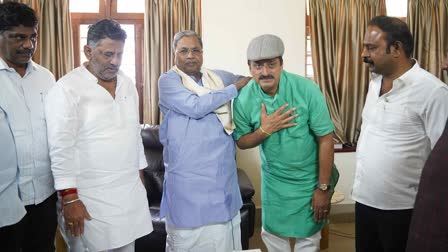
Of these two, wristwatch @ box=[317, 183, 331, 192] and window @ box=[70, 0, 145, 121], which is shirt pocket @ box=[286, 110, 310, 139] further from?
window @ box=[70, 0, 145, 121]

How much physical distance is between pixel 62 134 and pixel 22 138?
0.18 meters

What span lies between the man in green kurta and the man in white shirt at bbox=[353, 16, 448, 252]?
0.62ft

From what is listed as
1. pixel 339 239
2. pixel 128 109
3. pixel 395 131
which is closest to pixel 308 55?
pixel 339 239

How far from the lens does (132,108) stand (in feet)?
5.78

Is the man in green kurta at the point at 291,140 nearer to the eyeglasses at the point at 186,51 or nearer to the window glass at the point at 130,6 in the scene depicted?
the eyeglasses at the point at 186,51

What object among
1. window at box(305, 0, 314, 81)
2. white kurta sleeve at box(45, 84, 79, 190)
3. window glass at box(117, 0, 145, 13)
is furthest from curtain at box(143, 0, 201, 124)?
white kurta sleeve at box(45, 84, 79, 190)

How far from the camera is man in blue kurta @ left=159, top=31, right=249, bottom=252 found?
180 cm

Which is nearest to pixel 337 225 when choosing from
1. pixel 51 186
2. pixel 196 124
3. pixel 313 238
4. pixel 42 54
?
pixel 313 238

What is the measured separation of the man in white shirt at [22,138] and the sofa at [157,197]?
40.4 inches

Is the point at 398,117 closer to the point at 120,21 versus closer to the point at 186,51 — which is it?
the point at 186,51

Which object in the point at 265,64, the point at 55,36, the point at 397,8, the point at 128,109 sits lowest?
the point at 128,109

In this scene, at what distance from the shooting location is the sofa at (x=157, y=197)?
8.70 ft

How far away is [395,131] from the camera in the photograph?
166 centimetres

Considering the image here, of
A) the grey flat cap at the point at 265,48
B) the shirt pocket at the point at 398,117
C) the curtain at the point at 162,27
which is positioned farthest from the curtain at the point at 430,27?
the grey flat cap at the point at 265,48
